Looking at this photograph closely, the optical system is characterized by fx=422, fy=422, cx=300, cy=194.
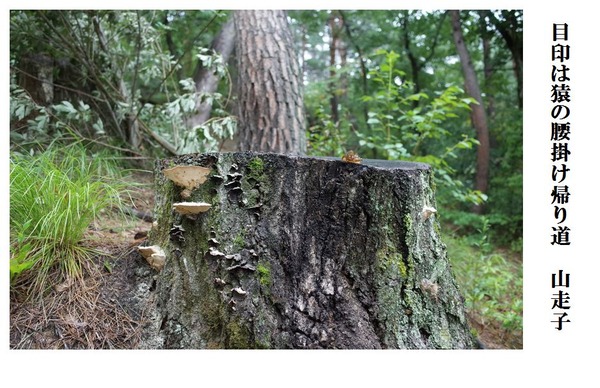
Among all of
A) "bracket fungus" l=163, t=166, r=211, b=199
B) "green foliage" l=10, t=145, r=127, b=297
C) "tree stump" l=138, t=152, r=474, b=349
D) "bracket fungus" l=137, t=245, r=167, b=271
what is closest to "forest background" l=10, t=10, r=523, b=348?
"green foliage" l=10, t=145, r=127, b=297

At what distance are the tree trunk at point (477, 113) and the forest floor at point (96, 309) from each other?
5257 millimetres

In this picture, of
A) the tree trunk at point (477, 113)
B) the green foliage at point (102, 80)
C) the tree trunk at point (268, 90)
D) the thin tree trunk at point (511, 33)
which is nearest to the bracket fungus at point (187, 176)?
the tree trunk at point (268, 90)

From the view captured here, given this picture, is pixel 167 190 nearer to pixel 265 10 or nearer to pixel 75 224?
pixel 75 224

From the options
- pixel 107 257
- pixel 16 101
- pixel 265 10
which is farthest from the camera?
pixel 265 10

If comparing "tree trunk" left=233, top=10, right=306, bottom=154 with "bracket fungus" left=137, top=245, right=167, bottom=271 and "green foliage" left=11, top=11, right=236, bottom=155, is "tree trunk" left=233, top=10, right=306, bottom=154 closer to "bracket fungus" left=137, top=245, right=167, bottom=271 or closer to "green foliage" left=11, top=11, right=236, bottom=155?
"green foliage" left=11, top=11, right=236, bottom=155

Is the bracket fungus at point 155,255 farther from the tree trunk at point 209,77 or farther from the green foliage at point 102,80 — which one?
the tree trunk at point 209,77

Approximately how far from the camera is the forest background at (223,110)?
3.05m

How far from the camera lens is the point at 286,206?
1.76 metres

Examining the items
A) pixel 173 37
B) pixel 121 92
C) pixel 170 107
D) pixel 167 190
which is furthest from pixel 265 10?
pixel 173 37

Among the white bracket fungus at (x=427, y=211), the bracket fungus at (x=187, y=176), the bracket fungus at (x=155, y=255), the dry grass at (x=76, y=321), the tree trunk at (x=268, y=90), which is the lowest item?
the dry grass at (x=76, y=321)

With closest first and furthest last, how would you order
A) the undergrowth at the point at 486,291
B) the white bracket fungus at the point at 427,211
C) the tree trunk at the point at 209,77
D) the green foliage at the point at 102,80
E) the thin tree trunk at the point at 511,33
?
1. the white bracket fungus at the point at 427,211
2. the undergrowth at the point at 486,291
3. the green foliage at the point at 102,80
4. the tree trunk at the point at 209,77
5. the thin tree trunk at the point at 511,33

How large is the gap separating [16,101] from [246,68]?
5.99 ft

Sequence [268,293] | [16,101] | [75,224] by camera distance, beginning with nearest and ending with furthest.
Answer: [268,293] → [75,224] → [16,101]

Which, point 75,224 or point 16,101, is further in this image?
point 16,101
